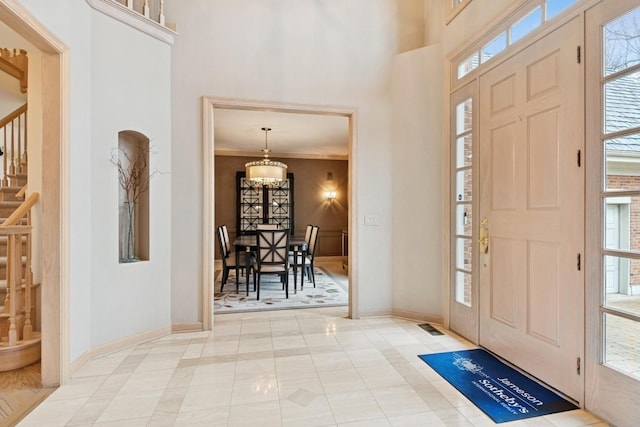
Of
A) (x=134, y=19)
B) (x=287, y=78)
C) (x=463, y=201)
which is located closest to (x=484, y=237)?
(x=463, y=201)

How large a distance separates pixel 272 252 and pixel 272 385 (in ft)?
8.09

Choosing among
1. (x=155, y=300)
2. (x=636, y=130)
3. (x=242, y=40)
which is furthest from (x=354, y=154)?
(x=155, y=300)

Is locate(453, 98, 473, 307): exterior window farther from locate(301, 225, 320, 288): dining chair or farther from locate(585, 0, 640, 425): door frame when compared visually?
locate(301, 225, 320, 288): dining chair

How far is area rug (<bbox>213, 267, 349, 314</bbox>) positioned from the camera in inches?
159

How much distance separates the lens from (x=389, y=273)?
3.62m

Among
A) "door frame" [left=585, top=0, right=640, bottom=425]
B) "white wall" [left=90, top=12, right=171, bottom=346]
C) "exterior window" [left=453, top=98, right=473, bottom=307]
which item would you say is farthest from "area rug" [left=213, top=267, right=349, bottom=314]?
"door frame" [left=585, top=0, right=640, bottom=425]

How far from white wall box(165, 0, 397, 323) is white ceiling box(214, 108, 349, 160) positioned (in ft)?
2.27

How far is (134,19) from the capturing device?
2799mm

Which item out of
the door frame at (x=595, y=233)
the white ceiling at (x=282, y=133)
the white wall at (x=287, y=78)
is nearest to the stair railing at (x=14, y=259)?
the white wall at (x=287, y=78)

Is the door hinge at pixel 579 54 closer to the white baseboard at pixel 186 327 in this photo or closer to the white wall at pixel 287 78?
the white wall at pixel 287 78

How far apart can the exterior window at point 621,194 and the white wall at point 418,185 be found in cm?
154

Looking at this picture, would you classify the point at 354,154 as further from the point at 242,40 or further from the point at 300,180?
the point at 300,180

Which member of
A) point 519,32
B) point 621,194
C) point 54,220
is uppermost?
point 519,32

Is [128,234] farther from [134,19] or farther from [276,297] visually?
[276,297]
